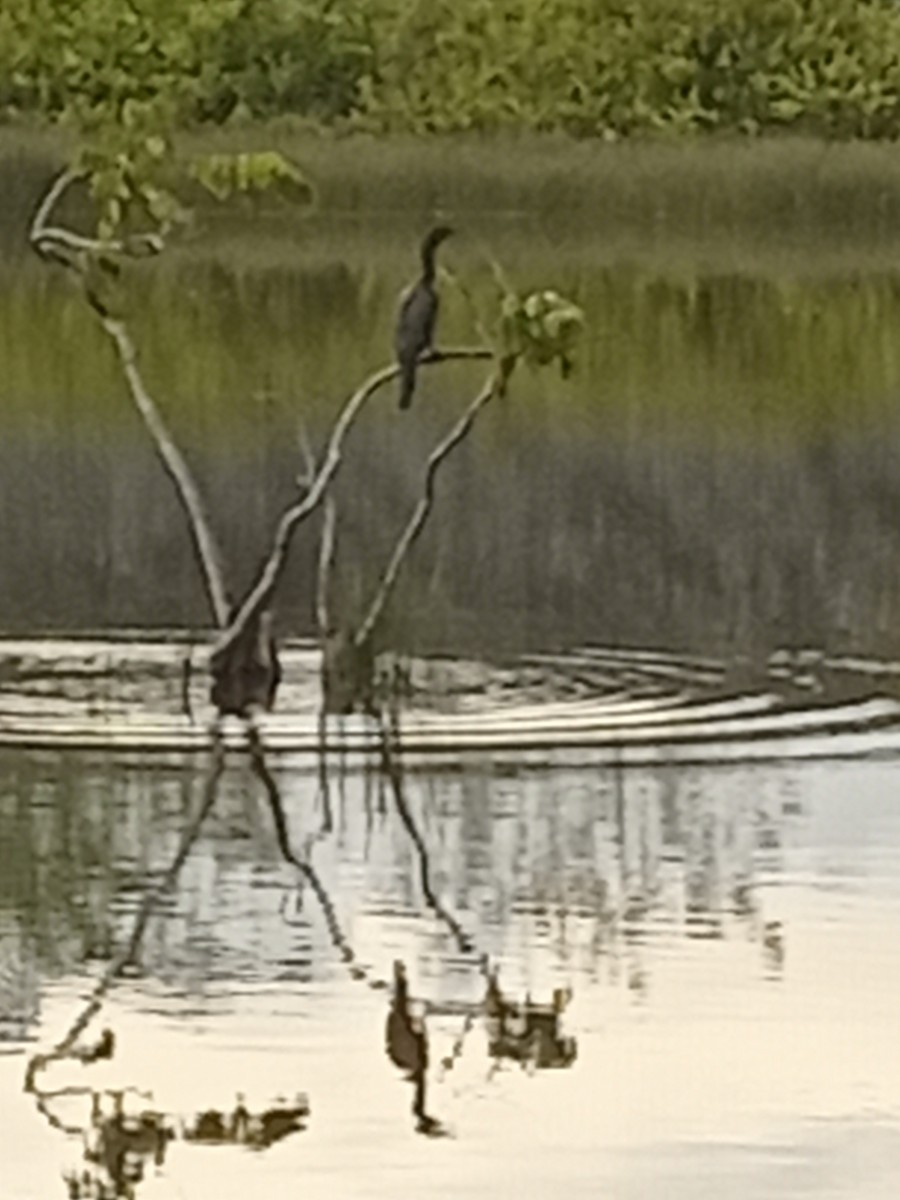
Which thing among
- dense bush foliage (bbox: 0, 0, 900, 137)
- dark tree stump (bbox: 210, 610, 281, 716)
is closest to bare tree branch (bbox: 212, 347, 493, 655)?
dark tree stump (bbox: 210, 610, 281, 716)

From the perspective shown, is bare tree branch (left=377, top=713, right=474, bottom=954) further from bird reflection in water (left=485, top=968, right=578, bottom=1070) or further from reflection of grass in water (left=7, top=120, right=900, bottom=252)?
reflection of grass in water (left=7, top=120, right=900, bottom=252)

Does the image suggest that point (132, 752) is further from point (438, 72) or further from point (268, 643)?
point (438, 72)

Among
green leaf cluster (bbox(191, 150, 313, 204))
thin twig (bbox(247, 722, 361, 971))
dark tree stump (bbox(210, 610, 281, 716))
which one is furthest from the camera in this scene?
green leaf cluster (bbox(191, 150, 313, 204))

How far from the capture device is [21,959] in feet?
9.29

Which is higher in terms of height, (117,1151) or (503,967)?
(503,967)

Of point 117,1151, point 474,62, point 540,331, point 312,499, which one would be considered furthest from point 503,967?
point 474,62

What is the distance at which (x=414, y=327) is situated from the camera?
306 centimetres

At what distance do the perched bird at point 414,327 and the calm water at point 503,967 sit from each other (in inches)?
14.2

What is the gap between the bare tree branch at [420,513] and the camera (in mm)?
3033

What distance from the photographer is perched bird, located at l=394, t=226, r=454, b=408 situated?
3.05 meters

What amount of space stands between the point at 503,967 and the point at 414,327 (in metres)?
0.60

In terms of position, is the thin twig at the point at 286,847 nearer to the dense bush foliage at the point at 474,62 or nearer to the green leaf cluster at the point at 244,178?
the green leaf cluster at the point at 244,178

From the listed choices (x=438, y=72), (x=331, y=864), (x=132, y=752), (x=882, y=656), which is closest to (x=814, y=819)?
(x=882, y=656)

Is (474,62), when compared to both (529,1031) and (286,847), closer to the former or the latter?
(286,847)
